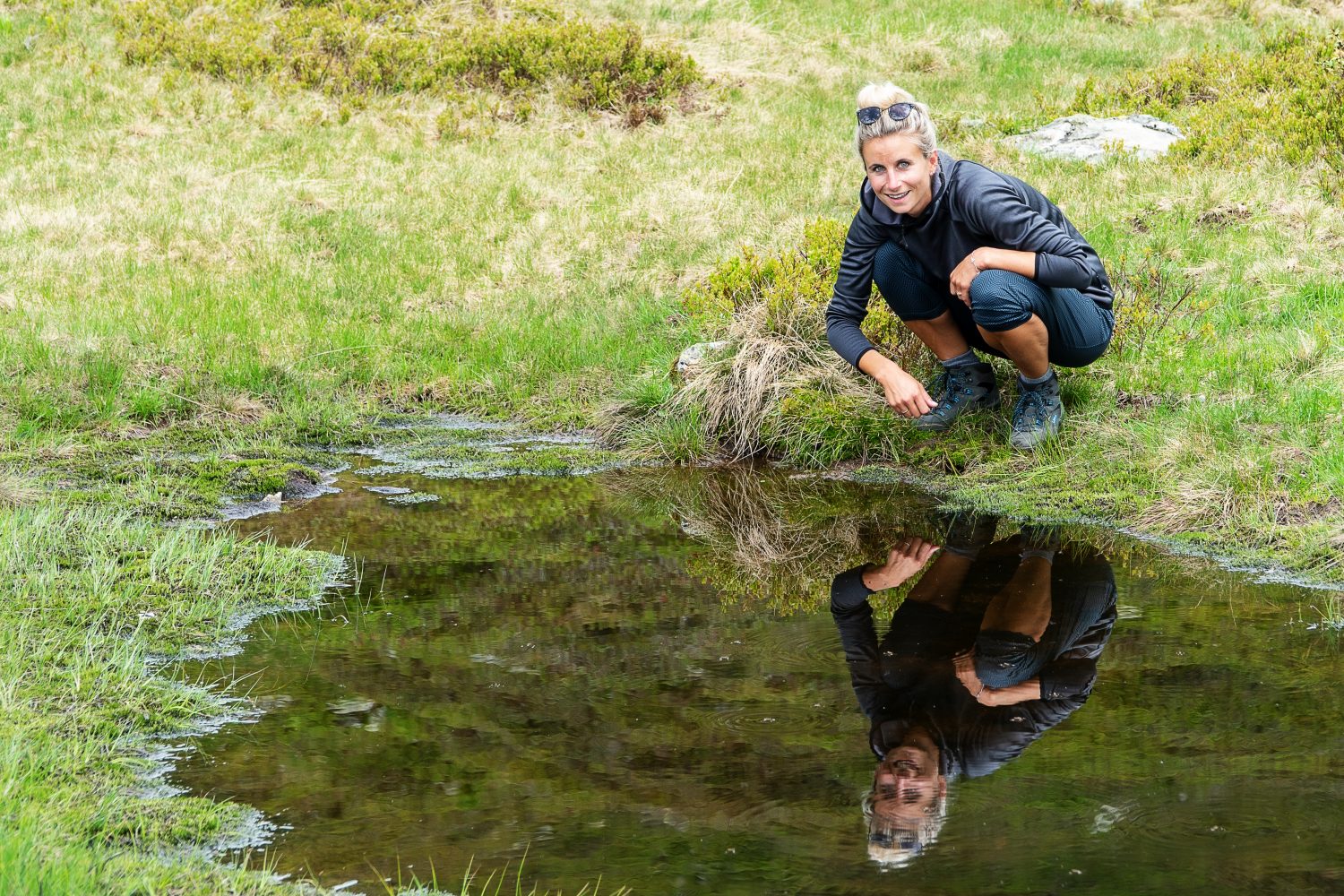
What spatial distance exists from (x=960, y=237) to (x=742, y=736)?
3114 millimetres

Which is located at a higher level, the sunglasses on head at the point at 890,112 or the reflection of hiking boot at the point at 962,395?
the sunglasses on head at the point at 890,112

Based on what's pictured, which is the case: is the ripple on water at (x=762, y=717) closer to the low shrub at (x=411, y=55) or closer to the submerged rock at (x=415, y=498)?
the submerged rock at (x=415, y=498)

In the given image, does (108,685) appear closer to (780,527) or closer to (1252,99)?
(780,527)

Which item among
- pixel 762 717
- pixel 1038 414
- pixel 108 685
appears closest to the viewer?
pixel 762 717

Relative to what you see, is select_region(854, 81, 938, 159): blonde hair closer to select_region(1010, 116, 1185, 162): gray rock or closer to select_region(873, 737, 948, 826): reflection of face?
select_region(873, 737, 948, 826): reflection of face

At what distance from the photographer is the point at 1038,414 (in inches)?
251

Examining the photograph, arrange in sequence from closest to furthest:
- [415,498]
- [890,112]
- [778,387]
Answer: [890,112], [415,498], [778,387]

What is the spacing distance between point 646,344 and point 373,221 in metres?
3.98

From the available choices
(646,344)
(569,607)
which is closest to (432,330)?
(646,344)

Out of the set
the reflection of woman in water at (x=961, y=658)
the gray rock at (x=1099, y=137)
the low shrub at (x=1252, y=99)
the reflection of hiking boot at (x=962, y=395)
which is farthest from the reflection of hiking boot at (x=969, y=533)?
the gray rock at (x=1099, y=137)

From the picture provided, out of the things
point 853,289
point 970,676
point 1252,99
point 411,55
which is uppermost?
point 411,55

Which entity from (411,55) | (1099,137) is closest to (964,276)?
(1099,137)

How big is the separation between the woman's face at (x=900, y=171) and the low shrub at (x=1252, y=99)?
576 centimetres

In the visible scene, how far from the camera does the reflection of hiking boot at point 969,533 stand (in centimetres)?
534
